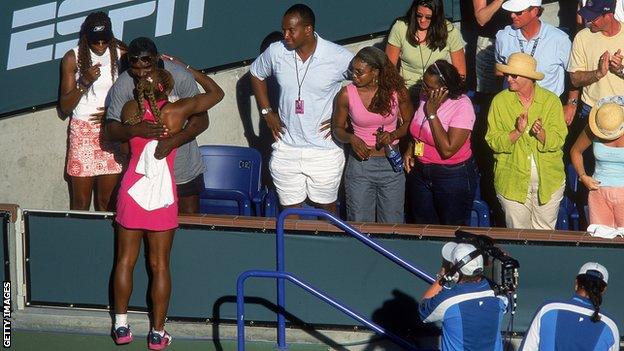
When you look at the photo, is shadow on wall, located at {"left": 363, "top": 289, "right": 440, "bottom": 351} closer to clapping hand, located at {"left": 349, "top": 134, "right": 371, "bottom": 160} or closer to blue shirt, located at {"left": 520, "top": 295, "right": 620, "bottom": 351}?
clapping hand, located at {"left": 349, "top": 134, "right": 371, "bottom": 160}

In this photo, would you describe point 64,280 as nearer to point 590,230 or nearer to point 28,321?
point 28,321

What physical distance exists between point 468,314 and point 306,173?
3.03 metres

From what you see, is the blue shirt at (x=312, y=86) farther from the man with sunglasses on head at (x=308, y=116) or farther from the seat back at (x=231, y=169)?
the seat back at (x=231, y=169)

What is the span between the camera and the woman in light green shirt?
11.0m

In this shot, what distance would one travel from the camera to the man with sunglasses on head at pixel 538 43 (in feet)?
35.6

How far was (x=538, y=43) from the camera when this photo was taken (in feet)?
35.7

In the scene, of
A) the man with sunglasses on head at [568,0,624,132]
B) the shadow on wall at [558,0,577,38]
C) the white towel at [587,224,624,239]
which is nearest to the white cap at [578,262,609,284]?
the white towel at [587,224,624,239]

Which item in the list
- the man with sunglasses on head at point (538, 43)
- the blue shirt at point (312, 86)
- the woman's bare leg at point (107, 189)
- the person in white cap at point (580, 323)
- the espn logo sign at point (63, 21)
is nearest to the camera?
the person in white cap at point (580, 323)

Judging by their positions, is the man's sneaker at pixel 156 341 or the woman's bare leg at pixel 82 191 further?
the woman's bare leg at pixel 82 191

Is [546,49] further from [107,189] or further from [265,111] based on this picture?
[107,189]

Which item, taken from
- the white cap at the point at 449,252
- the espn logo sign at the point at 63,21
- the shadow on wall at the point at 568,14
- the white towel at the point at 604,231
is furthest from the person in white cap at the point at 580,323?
the espn logo sign at the point at 63,21

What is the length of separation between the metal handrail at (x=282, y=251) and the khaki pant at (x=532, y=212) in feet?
3.56

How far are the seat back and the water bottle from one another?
1.21 m

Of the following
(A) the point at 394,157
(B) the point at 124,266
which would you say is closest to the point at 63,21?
(B) the point at 124,266
